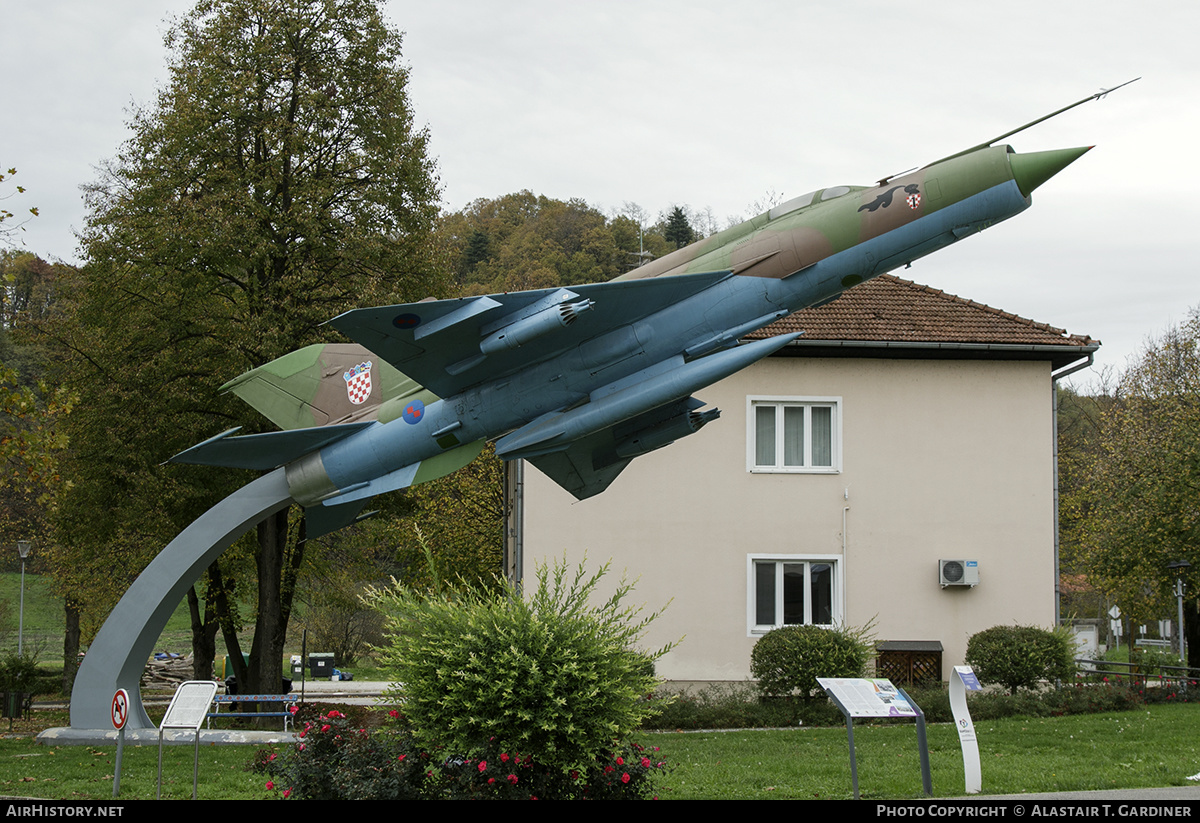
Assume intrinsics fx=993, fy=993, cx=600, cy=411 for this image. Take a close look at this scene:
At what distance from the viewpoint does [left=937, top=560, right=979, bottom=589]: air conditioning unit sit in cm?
1922

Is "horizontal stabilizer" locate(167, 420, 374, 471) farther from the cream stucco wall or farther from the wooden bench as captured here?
the cream stucco wall

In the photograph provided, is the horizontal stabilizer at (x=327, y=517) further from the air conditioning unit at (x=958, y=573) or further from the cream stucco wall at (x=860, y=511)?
the air conditioning unit at (x=958, y=573)

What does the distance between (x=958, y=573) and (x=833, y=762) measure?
8442mm

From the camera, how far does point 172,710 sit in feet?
32.8

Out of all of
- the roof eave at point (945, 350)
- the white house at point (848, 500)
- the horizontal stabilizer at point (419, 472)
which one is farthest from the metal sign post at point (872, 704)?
the roof eave at point (945, 350)

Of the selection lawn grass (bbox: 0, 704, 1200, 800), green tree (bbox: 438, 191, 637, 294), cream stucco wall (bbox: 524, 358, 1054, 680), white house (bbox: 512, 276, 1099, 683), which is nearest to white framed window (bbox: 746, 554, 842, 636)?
white house (bbox: 512, 276, 1099, 683)

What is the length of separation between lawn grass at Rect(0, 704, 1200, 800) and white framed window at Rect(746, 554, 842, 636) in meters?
3.53

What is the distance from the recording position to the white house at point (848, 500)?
19375 millimetres

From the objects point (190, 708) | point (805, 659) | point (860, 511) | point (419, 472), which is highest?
point (419, 472)

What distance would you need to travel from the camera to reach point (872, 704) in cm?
892

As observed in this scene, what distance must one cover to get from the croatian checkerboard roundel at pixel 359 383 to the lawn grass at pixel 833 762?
15.2 feet

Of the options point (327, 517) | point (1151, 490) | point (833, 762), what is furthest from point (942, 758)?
point (1151, 490)

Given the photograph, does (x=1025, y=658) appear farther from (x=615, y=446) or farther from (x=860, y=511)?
(x=615, y=446)
